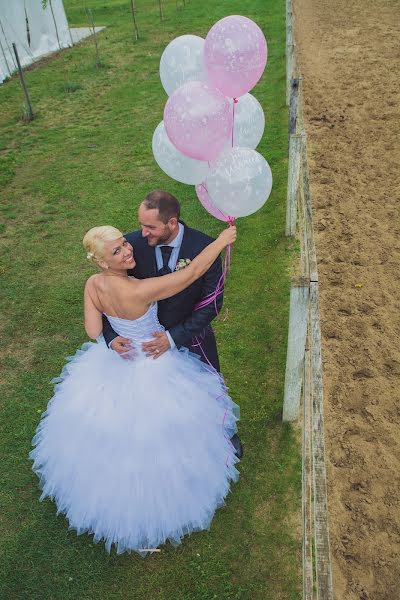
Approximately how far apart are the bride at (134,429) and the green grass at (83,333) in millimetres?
254

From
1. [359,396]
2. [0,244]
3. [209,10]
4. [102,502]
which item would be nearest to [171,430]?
[102,502]

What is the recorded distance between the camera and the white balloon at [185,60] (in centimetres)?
312

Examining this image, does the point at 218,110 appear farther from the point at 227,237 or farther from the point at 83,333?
the point at 83,333

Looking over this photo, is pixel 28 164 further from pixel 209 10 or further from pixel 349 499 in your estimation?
pixel 209 10

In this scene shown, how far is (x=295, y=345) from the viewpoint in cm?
351

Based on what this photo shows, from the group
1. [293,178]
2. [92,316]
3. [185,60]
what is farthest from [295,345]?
[293,178]

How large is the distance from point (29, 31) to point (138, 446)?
15424 mm

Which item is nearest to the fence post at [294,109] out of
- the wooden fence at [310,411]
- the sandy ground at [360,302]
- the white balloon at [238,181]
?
the sandy ground at [360,302]

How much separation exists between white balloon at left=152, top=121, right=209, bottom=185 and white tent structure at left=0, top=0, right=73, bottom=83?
11.9 meters

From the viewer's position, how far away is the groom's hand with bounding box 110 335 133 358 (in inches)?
122

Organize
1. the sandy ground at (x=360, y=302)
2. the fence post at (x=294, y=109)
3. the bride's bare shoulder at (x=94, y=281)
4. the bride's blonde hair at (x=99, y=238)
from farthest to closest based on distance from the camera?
the fence post at (x=294, y=109) < the sandy ground at (x=360, y=302) < the bride's bare shoulder at (x=94, y=281) < the bride's blonde hair at (x=99, y=238)

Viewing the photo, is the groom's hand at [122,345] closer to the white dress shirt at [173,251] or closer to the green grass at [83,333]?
the white dress shirt at [173,251]

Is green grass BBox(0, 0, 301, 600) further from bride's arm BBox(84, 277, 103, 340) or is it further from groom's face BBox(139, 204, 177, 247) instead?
groom's face BBox(139, 204, 177, 247)

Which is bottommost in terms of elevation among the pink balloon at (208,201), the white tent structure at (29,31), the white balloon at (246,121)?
the white tent structure at (29,31)
